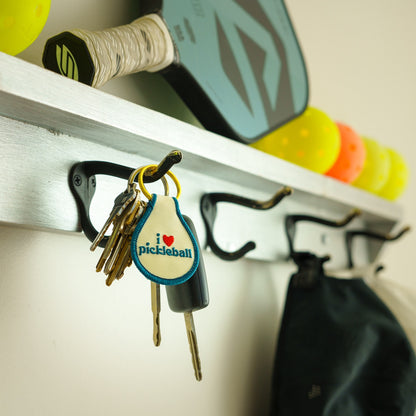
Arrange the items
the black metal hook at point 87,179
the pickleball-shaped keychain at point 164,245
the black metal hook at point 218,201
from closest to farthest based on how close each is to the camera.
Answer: the pickleball-shaped keychain at point 164,245 → the black metal hook at point 87,179 → the black metal hook at point 218,201

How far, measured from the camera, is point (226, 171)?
1.97 ft

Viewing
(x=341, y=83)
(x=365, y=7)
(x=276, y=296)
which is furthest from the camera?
(x=365, y=7)

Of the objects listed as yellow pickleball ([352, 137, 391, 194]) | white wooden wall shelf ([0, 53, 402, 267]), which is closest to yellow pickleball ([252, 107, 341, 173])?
white wooden wall shelf ([0, 53, 402, 267])

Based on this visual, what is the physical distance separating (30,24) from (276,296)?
22.0 inches

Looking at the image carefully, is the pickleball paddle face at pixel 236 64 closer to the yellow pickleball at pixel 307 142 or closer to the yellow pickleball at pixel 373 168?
the yellow pickleball at pixel 307 142

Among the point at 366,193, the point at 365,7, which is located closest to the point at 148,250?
the point at 366,193

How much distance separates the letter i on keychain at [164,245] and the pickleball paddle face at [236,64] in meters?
0.19

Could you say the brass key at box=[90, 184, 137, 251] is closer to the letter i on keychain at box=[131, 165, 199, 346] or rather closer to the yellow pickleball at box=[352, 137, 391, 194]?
the letter i on keychain at box=[131, 165, 199, 346]

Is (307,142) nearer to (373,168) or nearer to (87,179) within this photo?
(373,168)

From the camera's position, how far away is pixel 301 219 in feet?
2.55

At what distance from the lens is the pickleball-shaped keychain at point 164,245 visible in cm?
38

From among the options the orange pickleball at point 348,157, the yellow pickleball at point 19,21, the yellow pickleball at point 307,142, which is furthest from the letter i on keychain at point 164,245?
the orange pickleball at point 348,157

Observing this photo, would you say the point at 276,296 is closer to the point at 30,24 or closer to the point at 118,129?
the point at 118,129

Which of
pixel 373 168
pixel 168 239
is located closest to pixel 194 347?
pixel 168 239
